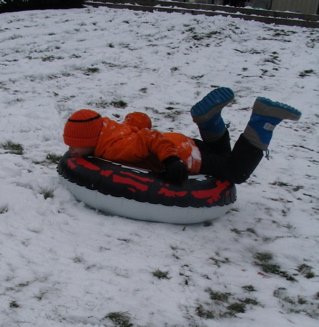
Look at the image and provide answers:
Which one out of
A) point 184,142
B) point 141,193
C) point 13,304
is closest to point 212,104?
point 184,142

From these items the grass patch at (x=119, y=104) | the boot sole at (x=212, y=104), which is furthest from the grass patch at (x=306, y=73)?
the boot sole at (x=212, y=104)

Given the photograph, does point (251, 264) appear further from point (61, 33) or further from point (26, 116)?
point (61, 33)

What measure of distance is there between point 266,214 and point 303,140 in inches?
84.7

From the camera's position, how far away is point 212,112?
3.38 meters

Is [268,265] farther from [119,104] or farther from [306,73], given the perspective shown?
[306,73]

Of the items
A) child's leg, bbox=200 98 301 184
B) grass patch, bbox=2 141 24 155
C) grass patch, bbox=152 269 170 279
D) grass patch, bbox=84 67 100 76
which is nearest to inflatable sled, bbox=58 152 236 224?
A: child's leg, bbox=200 98 301 184

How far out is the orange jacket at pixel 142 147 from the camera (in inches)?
126

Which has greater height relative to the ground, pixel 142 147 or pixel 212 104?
pixel 212 104

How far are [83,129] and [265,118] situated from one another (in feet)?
4.78

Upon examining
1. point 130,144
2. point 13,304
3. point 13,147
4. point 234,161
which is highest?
point 130,144

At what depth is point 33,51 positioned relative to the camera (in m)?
8.09

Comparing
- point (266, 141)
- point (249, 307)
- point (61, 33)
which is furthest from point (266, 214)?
point (61, 33)

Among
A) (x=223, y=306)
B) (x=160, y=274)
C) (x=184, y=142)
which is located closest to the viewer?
(x=223, y=306)

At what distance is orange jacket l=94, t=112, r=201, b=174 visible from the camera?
126 inches
